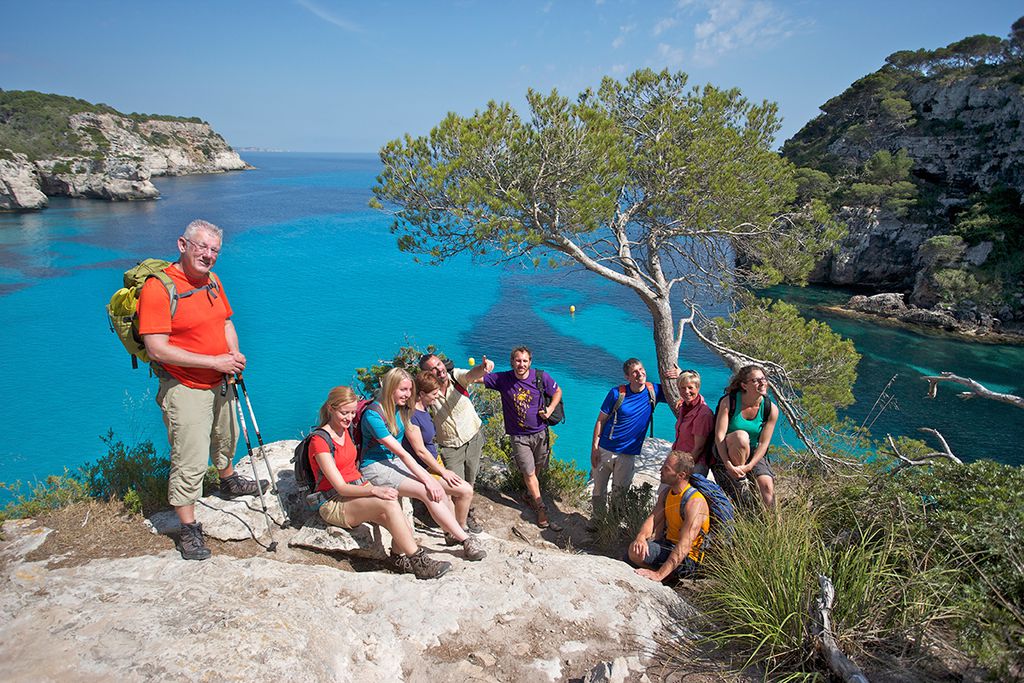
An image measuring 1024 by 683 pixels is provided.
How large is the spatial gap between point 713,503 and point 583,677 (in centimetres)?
169

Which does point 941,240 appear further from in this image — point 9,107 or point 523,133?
point 9,107

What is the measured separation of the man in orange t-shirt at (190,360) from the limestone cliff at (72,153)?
5308 centimetres

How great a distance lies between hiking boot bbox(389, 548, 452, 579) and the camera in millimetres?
3826

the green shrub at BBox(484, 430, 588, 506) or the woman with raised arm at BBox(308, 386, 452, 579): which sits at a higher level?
the woman with raised arm at BBox(308, 386, 452, 579)

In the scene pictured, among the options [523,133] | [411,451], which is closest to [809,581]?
[411,451]

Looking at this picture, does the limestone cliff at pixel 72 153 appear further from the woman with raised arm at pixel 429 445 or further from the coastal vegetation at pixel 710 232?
the woman with raised arm at pixel 429 445

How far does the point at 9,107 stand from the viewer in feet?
197

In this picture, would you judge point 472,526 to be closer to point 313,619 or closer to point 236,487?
point 313,619

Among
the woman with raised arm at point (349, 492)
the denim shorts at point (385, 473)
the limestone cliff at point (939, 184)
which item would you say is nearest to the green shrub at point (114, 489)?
the woman with raised arm at point (349, 492)

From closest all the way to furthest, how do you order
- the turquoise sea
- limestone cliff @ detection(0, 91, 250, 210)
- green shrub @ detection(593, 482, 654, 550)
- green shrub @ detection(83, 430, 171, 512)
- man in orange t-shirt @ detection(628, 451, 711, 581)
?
man in orange t-shirt @ detection(628, 451, 711, 581) < green shrub @ detection(83, 430, 171, 512) < green shrub @ detection(593, 482, 654, 550) < the turquoise sea < limestone cliff @ detection(0, 91, 250, 210)

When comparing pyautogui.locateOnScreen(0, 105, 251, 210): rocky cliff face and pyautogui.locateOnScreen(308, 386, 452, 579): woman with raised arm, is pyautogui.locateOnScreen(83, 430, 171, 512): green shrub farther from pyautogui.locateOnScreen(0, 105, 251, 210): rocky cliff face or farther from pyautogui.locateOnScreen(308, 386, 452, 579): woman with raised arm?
pyautogui.locateOnScreen(0, 105, 251, 210): rocky cliff face

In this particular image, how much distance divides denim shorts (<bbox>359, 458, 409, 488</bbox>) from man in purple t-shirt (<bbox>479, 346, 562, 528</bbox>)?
4.34 feet

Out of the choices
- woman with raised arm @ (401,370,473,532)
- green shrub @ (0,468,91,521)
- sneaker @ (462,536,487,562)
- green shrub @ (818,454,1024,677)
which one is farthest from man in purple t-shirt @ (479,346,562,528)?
green shrub @ (0,468,91,521)

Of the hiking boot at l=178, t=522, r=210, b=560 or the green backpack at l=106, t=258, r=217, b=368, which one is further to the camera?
the hiking boot at l=178, t=522, r=210, b=560
